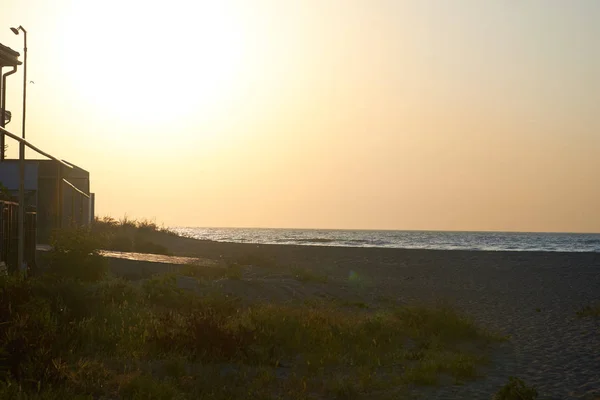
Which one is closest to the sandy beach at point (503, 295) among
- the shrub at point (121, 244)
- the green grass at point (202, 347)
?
the green grass at point (202, 347)

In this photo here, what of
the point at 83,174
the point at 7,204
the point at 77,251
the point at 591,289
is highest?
the point at 83,174

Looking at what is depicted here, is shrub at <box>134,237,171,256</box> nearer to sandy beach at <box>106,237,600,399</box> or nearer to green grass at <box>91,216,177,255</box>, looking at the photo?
green grass at <box>91,216,177,255</box>

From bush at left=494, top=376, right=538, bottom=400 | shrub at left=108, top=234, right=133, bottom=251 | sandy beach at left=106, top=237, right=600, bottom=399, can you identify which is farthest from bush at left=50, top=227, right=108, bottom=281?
shrub at left=108, top=234, right=133, bottom=251

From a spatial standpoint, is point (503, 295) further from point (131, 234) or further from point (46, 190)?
point (131, 234)

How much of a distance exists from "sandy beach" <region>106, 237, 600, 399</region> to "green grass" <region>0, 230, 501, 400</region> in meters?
0.87

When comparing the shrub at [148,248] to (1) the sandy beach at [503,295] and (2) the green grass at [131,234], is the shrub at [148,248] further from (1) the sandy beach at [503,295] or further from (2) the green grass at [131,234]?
(1) the sandy beach at [503,295]

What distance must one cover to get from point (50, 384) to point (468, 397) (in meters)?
5.58

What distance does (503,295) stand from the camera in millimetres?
24250

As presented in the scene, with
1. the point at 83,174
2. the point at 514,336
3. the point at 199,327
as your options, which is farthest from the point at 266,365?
the point at 83,174

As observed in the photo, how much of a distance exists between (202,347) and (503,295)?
1723 cm

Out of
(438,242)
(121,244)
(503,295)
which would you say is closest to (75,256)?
(503,295)

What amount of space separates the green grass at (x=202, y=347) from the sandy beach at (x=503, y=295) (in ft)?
2.87

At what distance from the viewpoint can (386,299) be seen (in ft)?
67.6

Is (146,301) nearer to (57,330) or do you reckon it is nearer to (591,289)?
(57,330)
